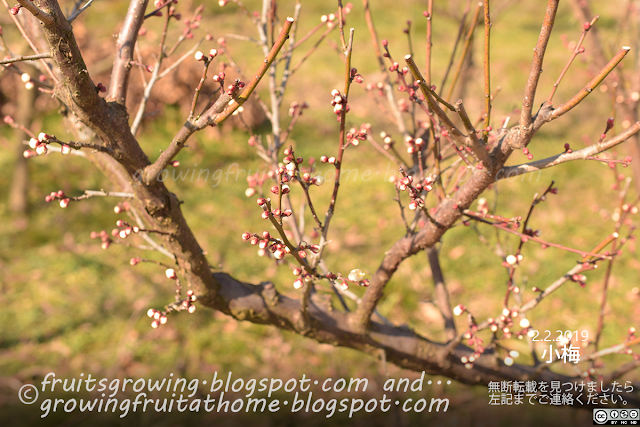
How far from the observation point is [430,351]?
1895mm

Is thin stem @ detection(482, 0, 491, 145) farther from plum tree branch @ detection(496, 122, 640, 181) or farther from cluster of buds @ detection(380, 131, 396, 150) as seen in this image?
cluster of buds @ detection(380, 131, 396, 150)

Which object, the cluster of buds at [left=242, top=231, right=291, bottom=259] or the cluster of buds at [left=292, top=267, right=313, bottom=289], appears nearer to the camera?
the cluster of buds at [left=242, top=231, right=291, bottom=259]

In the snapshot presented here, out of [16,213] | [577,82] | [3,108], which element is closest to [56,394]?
[16,213]

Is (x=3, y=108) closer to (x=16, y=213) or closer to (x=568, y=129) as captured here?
(x=16, y=213)

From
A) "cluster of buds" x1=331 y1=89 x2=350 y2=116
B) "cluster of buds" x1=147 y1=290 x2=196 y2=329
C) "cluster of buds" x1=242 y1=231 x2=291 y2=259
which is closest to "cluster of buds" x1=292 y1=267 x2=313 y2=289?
"cluster of buds" x1=242 y1=231 x2=291 y2=259

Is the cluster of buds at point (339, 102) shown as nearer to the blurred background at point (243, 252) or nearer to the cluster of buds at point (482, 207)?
the cluster of buds at point (482, 207)

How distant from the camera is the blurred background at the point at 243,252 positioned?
3.50 meters

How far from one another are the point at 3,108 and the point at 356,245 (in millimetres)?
5601

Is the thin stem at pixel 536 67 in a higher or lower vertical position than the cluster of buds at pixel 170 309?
higher

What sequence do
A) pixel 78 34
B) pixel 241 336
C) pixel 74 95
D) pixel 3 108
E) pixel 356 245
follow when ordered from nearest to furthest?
pixel 74 95 < pixel 241 336 < pixel 356 245 < pixel 3 108 < pixel 78 34

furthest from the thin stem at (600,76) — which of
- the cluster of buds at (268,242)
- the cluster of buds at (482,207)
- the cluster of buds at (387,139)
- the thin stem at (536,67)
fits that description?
the cluster of buds at (268,242)

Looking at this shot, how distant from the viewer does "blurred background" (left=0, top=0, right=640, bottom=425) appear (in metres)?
3.50

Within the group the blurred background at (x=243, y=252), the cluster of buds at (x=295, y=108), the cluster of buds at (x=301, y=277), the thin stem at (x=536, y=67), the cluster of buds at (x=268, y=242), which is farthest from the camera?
the blurred background at (x=243, y=252)

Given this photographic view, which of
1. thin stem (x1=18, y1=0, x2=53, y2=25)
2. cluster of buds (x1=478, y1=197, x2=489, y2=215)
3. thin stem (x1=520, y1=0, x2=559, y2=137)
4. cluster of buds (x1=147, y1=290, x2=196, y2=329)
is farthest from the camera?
cluster of buds (x1=478, y1=197, x2=489, y2=215)
